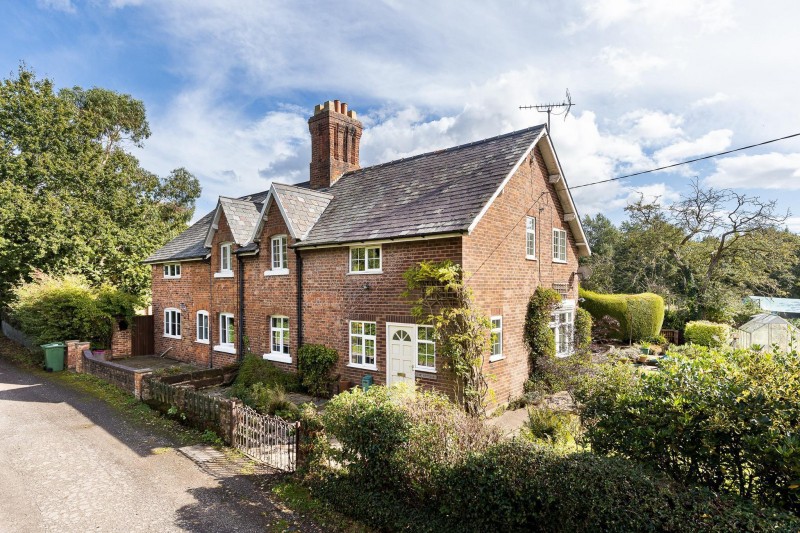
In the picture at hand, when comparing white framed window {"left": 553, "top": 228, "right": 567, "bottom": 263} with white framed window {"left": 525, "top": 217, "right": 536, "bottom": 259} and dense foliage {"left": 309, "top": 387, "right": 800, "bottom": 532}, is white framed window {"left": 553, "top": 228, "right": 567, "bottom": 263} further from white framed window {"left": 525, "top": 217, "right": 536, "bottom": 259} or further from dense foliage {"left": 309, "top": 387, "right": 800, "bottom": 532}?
dense foliage {"left": 309, "top": 387, "right": 800, "bottom": 532}

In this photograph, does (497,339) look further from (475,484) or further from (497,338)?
(475,484)

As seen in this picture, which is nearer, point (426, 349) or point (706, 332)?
point (426, 349)

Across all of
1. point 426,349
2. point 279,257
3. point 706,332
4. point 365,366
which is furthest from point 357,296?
point 706,332

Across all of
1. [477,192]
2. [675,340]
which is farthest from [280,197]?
[675,340]

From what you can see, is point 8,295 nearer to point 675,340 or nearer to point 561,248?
point 561,248

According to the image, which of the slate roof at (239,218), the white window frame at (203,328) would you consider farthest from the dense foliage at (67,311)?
the slate roof at (239,218)

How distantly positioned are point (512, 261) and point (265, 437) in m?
9.69

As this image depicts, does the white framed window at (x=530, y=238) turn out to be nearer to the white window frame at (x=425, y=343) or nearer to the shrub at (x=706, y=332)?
the white window frame at (x=425, y=343)

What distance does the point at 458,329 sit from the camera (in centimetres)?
1223

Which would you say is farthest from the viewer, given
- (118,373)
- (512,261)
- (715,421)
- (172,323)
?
(172,323)

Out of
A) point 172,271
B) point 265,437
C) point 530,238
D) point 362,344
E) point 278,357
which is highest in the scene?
point 530,238

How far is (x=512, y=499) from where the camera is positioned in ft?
19.0

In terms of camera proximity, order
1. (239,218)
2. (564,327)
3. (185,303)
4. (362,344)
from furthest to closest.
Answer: (185,303), (239,218), (564,327), (362,344)

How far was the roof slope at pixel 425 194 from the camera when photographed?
13.4 metres
